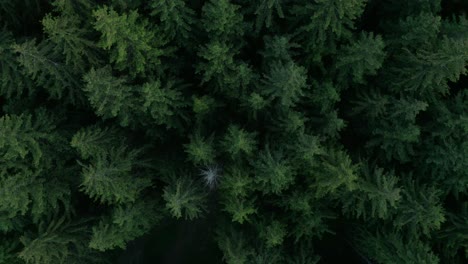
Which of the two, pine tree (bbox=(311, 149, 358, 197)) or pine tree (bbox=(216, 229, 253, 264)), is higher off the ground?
pine tree (bbox=(311, 149, 358, 197))

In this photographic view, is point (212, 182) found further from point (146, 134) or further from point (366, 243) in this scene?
point (366, 243)

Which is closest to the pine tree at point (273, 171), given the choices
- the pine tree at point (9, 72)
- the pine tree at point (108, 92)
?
the pine tree at point (108, 92)

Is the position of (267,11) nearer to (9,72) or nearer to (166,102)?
(166,102)

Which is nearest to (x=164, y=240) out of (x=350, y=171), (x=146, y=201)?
(x=146, y=201)

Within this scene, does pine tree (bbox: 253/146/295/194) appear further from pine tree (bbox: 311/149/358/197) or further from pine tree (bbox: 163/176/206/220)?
pine tree (bbox: 163/176/206/220)

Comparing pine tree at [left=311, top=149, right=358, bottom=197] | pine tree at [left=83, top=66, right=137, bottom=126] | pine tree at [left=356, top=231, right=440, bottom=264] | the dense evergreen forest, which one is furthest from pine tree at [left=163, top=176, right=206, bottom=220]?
pine tree at [left=356, top=231, right=440, bottom=264]

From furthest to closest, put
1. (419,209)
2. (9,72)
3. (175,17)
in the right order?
(9,72) < (419,209) < (175,17)

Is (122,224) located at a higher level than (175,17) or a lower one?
lower

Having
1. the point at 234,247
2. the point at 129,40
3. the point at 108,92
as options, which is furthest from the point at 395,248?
the point at 129,40
